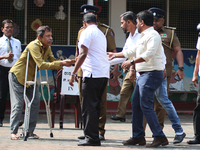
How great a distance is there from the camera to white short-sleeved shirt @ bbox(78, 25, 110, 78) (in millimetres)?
5254

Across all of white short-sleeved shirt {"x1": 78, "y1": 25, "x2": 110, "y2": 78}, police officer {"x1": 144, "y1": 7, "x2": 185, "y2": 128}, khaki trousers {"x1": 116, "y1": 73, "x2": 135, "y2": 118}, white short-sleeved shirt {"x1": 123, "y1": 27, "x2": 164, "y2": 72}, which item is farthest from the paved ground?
white short-sleeved shirt {"x1": 123, "y1": 27, "x2": 164, "y2": 72}

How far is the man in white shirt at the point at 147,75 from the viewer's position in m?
5.14

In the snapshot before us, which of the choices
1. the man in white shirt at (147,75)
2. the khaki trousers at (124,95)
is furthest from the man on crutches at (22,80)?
the khaki trousers at (124,95)

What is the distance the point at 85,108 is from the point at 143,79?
3.12ft

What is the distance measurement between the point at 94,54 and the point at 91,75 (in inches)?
12.6

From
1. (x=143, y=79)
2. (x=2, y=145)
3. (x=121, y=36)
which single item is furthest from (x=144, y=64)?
(x=121, y=36)

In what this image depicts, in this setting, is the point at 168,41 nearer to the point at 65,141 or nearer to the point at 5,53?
the point at 65,141

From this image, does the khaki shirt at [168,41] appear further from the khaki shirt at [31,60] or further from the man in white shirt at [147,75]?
the khaki shirt at [31,60]

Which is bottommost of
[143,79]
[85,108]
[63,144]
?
[63,144]

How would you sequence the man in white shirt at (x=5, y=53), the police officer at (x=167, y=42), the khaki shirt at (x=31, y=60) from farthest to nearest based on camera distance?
the man in white shirt at (x=5, y=53)
the police officer at (x=167, y=42)
the khaki shirt at (x=31, y=60)

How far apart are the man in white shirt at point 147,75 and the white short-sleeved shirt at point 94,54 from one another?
0.60 feet

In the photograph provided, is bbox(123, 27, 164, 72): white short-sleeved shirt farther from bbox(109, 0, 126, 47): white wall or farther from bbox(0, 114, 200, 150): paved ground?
bbox(109, 0, 126, 47): white wall

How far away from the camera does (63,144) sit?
5.42 meters

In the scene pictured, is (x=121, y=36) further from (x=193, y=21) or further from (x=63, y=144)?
(x=63, y=144)
